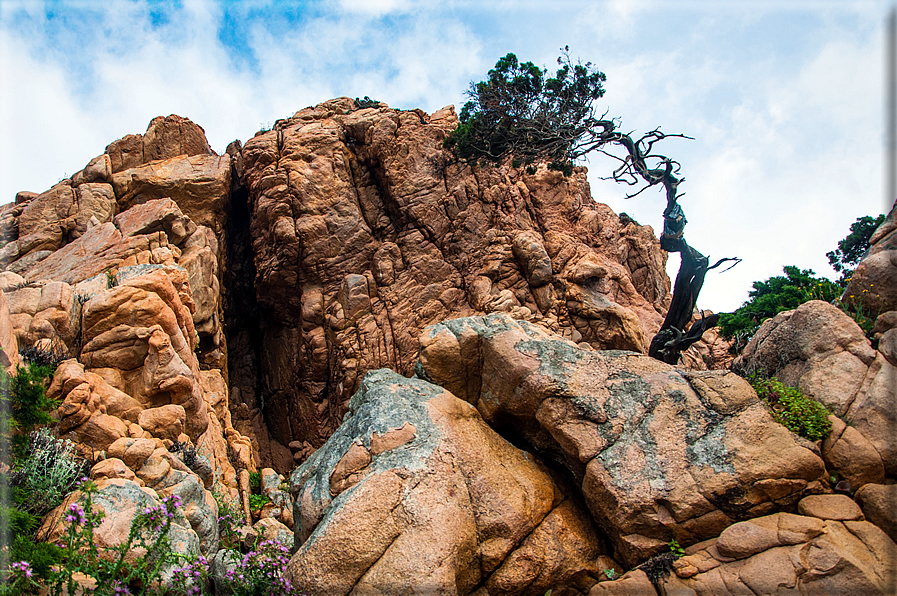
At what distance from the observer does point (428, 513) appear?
806 cm

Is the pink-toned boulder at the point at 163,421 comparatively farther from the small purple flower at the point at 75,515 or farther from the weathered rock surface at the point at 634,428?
the weathered rock surface at the point at 634,428

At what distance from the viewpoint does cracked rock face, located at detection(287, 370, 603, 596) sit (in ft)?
24.8

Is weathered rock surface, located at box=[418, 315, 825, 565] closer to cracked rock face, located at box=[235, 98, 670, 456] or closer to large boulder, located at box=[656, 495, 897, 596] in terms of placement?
large boulder, located at box=[656, 495, 897, 596]

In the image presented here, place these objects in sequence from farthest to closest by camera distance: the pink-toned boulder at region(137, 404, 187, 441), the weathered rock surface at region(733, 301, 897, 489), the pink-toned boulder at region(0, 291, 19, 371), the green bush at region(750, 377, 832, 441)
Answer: the pink-toned boulder at region(137, 404, 187, 441), the green bush at region(750, 377, 832, 441), the pink-toned boulder at region(0, 291, 19, 371), the weathered rock surface at region(733, 301, 897, 489)

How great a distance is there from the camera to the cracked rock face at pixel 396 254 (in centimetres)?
1978

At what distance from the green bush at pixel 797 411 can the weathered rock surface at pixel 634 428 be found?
0.69 ft

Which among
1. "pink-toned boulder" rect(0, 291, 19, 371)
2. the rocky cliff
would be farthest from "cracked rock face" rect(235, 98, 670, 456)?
"pink-toned boulder" rect(0, 291, 19, 371)

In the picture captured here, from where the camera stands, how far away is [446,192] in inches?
862

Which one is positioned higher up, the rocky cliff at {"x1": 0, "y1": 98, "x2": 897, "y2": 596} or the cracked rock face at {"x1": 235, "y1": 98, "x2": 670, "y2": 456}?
the cracked rock face at {"x1": 235, "y1": 98, "x2": 670, "y2": 456}

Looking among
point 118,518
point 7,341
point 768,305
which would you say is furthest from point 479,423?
point 768,305

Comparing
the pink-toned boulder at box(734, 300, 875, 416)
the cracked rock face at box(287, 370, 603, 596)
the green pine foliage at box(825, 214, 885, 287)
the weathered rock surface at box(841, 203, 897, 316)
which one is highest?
the green pine foliage at box(825, 214, 885, 287)

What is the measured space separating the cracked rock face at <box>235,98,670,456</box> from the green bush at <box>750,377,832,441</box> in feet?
30.4

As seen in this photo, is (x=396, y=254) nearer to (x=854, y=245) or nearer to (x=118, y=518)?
(x=118, y=518)

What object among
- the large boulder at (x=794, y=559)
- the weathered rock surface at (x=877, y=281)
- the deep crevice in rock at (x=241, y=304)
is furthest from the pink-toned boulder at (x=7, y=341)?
the weathered rock surface at (x=877, y=281)
